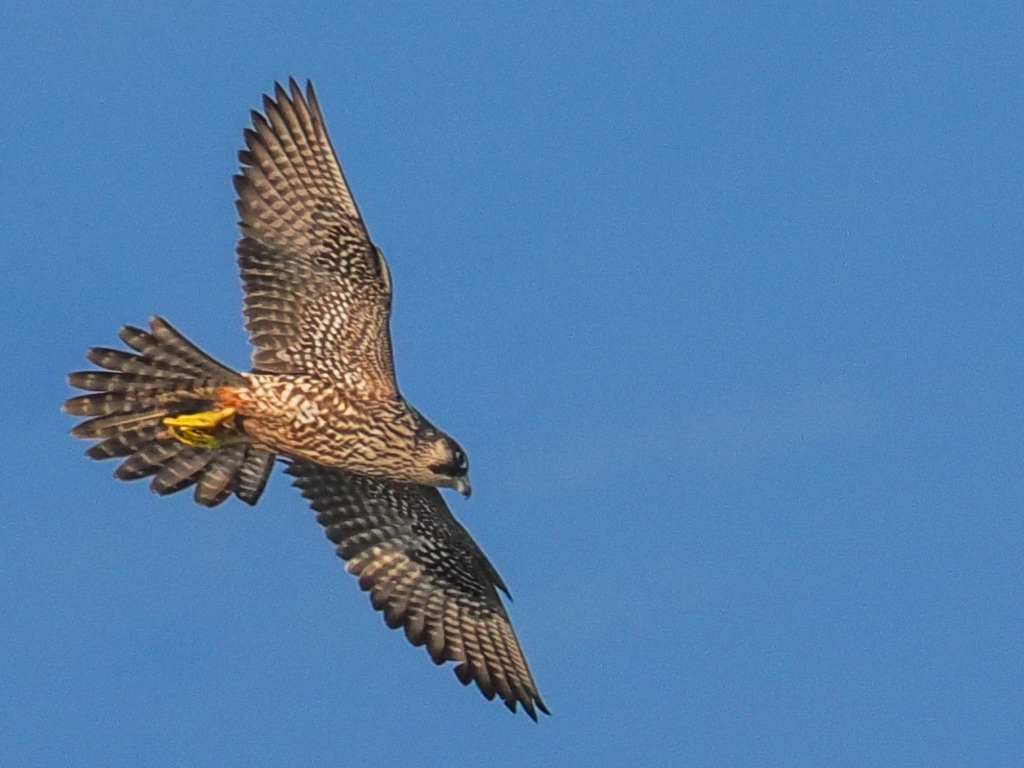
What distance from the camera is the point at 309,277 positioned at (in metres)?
17.6

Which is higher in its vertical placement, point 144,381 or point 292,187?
point 292,187

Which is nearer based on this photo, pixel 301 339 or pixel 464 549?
pixel 301 339

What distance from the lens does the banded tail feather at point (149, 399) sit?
681 inches

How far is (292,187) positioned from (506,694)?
4233 mm

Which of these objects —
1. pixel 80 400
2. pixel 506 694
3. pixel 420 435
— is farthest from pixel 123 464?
pixel 506 694

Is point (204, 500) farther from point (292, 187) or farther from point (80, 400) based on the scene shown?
point (292, 187)

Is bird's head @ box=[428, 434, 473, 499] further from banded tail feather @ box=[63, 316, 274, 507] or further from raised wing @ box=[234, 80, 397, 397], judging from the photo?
banded tail feather @ box=[63, 316, 274, 507]

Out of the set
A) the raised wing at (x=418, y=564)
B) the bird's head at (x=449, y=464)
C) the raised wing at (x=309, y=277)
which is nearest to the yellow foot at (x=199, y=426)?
the raised wing at (x=309, y=277)

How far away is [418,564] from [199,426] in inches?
102

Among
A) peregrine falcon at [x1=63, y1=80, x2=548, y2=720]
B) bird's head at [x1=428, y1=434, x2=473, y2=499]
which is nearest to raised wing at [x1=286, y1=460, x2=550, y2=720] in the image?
peregrine falcon at [x1=63, y1=80, x2=548, y2=720]

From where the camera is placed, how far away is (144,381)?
1742 centimetres

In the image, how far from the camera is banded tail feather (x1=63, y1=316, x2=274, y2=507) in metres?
17.3

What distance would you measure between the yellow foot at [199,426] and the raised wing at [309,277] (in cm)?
47

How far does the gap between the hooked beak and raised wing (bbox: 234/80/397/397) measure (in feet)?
2.66
